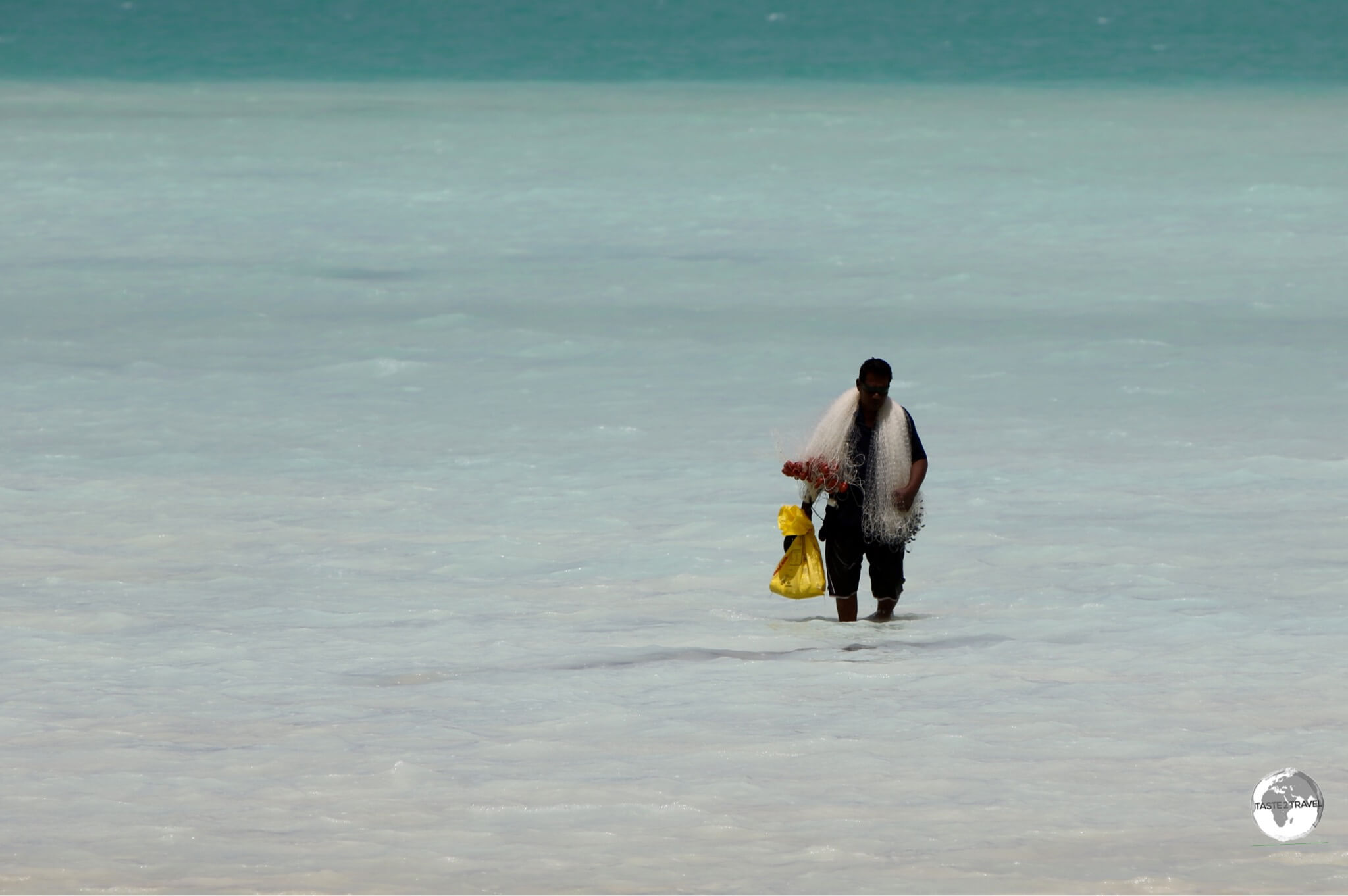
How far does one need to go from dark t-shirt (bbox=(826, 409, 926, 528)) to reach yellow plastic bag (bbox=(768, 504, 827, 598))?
6.2 inches

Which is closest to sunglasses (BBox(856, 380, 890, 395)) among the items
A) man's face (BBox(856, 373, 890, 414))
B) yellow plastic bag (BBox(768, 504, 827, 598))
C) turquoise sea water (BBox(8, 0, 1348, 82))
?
man's face (BBox(856, 373, 890, 414))

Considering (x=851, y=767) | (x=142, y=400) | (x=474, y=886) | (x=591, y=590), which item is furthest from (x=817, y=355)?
(x=474, y=886)

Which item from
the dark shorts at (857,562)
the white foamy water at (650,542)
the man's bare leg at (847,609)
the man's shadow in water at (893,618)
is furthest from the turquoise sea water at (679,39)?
the dark shorts at (857,562)

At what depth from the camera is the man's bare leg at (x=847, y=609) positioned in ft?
32.6

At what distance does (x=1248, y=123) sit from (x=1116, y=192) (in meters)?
11.4

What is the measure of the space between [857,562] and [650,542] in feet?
7.91

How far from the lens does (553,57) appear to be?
6838 cm

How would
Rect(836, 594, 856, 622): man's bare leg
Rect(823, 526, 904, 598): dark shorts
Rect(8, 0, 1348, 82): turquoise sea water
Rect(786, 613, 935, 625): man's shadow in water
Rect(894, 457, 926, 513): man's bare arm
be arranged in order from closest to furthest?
Rect(894, 457, 926, 513): man's bare arm
Rect(823, 526, 904, 598): dark shorts
Rect(836, 594, 856, 622): man's bare leg
Rect(786, 613, 935, 625): man's shadow in water
Rect(8, 0, 1348, 82): turquoise sea water

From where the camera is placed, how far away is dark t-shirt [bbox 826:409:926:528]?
9.35 m

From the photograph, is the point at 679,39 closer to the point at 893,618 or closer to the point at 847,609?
the point at 893,618

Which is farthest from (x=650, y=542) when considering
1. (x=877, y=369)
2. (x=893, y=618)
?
(x=877, y=369)

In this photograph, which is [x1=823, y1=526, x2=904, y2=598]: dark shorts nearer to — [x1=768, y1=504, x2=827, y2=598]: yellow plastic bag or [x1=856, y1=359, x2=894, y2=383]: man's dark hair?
[x1=768, y1=504, x2=827, y2=598]: yellow plastic bag

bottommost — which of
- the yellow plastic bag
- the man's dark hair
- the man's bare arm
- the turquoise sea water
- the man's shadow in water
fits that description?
the man's shadow in water

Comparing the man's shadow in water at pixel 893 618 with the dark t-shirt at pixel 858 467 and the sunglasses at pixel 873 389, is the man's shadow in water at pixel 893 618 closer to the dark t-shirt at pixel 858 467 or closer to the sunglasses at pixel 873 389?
the dark t-shirt at pixel 858 467
